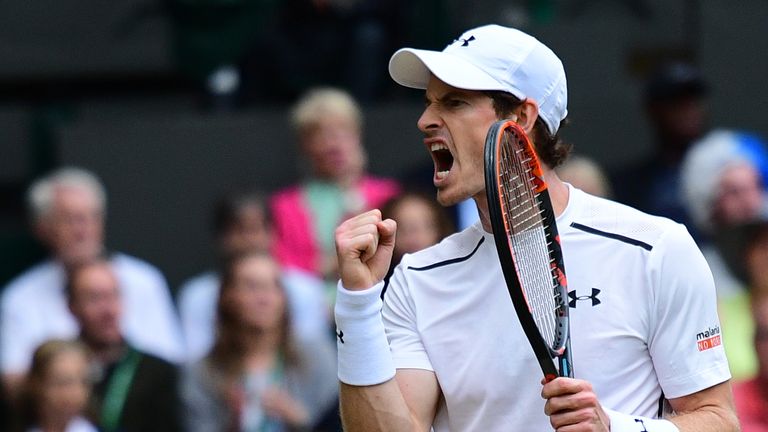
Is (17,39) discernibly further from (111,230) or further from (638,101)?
(638,101)

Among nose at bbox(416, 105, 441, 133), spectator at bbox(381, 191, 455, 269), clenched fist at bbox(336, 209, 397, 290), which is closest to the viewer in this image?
clenched fist at bbox(336, 209, 397, 290)

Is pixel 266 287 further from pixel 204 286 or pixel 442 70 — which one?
pixel 442 70

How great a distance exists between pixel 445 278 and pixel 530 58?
1.61ft

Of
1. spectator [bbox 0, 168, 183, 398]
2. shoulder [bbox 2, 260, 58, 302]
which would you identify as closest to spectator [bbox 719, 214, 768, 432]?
spectator [bbox 0, 168, 183, 398]

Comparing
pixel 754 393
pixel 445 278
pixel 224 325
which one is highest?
pixel 445 278

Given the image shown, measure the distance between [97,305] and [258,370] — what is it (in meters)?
0.75

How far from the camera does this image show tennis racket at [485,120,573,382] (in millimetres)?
2756

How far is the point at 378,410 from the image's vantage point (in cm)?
303

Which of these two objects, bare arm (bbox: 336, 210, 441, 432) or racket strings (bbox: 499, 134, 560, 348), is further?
bare arm (bbox: 336, 210, 441, 432)

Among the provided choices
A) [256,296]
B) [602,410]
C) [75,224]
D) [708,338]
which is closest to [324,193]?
[256,296]

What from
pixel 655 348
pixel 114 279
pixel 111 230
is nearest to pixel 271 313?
pixel 114 279

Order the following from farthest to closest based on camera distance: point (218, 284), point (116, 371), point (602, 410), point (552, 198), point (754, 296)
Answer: point (218, 284) → point (116, 371) → point (754, 296) → point (552, 198) → point (602, 410)

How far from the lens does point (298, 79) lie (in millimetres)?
7637

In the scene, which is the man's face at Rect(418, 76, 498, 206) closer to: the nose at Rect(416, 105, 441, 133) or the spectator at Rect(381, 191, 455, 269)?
the nose at Rect(416, 105, 441, 133)
